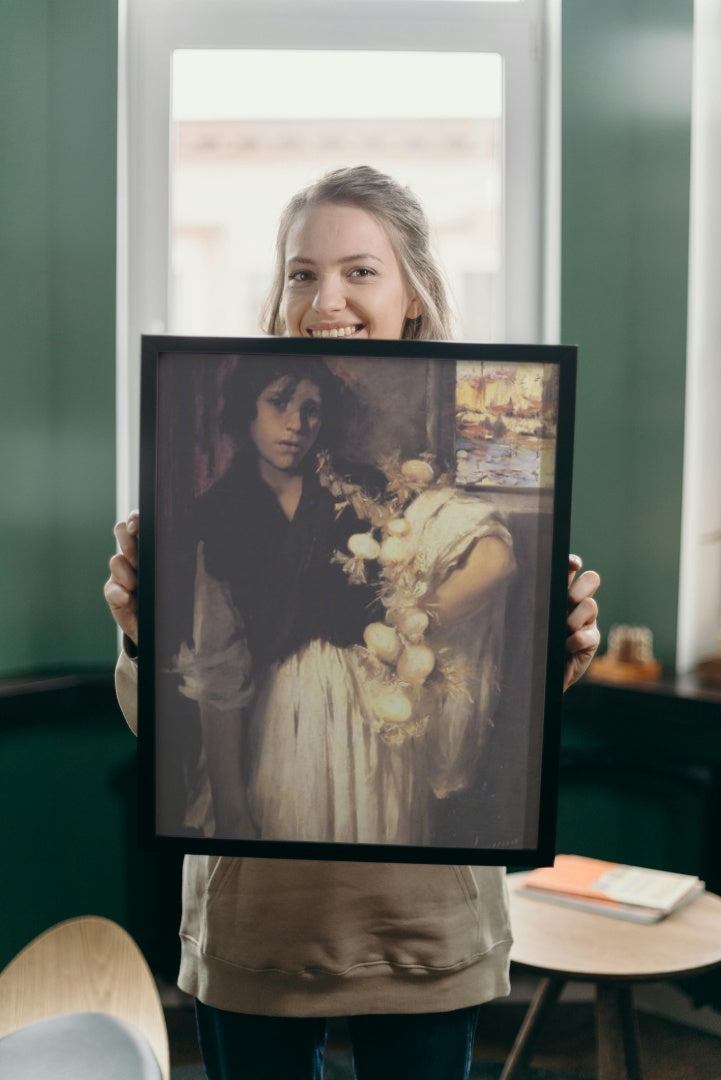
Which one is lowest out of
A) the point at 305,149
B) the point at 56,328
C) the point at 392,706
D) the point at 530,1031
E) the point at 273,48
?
the point at 530,1031

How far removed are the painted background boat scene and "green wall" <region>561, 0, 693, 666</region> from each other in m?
1.65

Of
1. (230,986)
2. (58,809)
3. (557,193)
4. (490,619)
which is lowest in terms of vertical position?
(58,809)

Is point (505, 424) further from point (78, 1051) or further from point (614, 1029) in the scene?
point (614, 1029)

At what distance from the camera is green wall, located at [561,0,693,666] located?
2.52 metres

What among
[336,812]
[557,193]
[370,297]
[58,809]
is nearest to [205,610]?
[336,812]

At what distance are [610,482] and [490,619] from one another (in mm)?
1765

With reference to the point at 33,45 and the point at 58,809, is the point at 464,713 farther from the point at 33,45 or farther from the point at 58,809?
the point at 33,45

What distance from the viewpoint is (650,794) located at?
99.8 inches

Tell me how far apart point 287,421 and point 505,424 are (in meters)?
0.19

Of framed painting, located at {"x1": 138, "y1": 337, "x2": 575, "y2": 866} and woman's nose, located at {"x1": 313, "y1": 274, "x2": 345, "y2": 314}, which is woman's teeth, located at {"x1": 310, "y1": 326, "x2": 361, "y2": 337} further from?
framed painting, located at {"x1": 138, "y1": 337, "x2": 575, "y2": 866}

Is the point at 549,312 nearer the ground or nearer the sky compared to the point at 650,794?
nearer the sky

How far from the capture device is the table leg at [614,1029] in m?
1.72

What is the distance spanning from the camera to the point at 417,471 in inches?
36.8

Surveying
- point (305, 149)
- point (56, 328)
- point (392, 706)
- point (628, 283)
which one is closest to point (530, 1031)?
point (392, 706)
